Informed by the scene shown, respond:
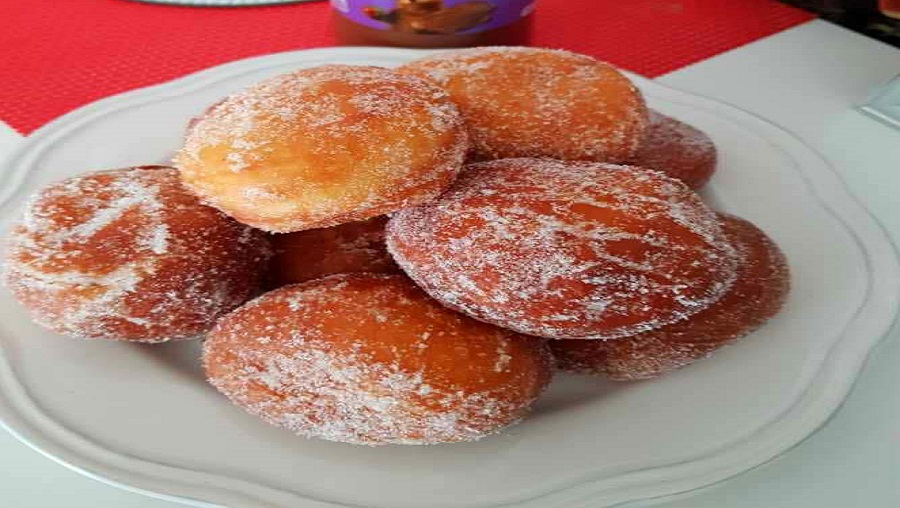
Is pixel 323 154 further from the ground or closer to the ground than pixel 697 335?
further from the ground

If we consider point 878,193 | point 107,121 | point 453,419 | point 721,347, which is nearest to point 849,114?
A: point 878,193

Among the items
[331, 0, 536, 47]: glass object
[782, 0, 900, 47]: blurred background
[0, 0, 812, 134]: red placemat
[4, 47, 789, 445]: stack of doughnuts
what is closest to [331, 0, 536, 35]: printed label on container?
[331, 0, 536, 47]: glass object

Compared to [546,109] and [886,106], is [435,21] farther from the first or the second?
[886,106]

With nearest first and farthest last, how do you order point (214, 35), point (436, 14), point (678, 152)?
point (678, 152), point (436, 14), point (214, 35)

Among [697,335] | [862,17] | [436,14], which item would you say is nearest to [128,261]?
[697,335]

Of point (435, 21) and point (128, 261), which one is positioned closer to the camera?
point (128, 261)

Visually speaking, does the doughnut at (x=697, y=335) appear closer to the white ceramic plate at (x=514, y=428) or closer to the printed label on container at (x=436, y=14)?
the white ceramic plate at (x=514, y=428)
